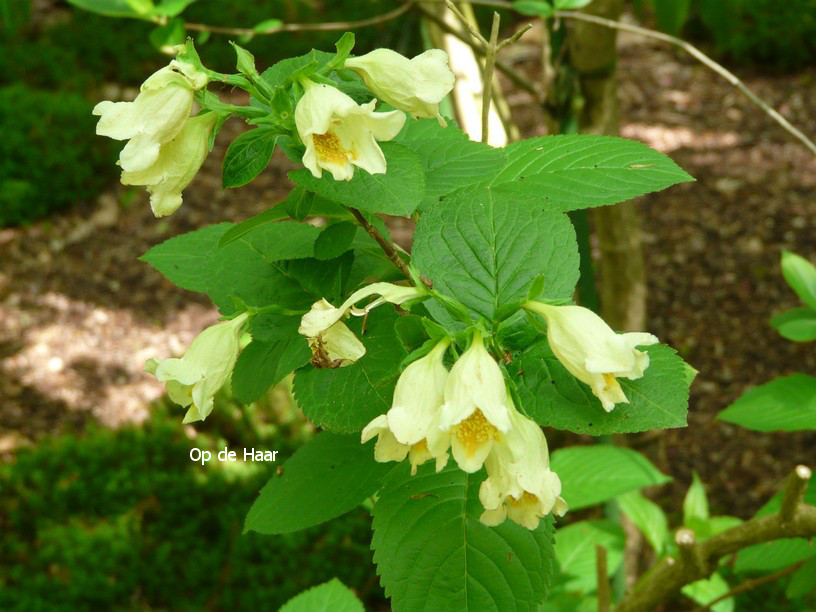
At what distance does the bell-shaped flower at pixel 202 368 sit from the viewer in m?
0.69

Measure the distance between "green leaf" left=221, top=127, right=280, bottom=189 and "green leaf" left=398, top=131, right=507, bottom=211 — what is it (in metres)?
0.15

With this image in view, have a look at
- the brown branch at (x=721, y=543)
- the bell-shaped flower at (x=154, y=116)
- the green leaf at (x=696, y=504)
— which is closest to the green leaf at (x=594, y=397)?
the bell-shaped flower at (x=154, y=116)

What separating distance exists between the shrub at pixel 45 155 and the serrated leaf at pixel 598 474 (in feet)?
12.0

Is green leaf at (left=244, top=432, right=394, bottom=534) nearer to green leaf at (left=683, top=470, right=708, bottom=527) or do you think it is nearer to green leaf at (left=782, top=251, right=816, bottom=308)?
green leaf at (left=782, top=251, right=816, bottom=308)

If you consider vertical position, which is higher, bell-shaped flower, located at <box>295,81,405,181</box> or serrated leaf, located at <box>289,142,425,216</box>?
bell-shaped flower, located at <box>295,81,405,181</box>

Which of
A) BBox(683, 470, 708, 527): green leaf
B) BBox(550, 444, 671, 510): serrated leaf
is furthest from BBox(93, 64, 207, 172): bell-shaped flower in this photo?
BBox(683, 470, 708, 527): green leaf

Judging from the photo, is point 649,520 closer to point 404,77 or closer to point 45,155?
point 404,77

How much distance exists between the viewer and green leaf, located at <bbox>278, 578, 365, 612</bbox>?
108cm

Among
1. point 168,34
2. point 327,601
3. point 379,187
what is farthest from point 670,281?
point 379,187

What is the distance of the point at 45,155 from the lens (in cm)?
447

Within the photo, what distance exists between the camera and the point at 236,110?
2.00 feet

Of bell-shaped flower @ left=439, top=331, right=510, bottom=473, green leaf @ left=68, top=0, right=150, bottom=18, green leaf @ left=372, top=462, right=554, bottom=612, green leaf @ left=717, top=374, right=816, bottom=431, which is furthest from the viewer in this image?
green leaf @ left=68, top=0, right=150, bottom=18

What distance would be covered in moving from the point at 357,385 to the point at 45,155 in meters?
4.31

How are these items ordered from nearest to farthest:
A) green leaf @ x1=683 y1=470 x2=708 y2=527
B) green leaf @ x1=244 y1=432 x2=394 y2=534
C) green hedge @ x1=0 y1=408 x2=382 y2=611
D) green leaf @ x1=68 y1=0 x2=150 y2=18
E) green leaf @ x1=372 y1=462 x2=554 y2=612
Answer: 1. green leaf @ x1=372 y1=462 x2=554 y2=612
2. green leaf @ x1=244 y1=432 x2=394 y2=534
3. green leaf @ x1=68 y1=0 x2=150 y2=18
4. green leaf @ x1=683 y1=470 x2=708 y2=527
5. green hedge @ x1=0 y1=408 x2=382 y2=611
